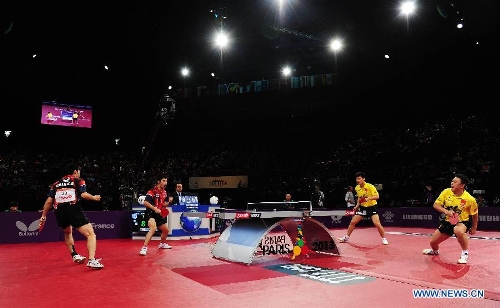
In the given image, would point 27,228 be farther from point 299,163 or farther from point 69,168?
point 299,163

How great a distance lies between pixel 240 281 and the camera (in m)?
5.23

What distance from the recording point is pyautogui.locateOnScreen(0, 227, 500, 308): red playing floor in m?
4.12

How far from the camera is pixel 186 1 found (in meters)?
14.7

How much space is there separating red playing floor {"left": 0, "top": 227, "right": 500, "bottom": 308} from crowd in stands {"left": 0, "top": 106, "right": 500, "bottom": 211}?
696 cm

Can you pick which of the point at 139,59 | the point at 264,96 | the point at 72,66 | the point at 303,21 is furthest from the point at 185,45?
the point at 264,96

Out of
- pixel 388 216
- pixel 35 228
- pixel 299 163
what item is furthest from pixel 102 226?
pixel 299 163

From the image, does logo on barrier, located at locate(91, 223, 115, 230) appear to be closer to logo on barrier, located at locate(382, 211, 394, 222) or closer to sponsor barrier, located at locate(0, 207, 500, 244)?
sponsor barrier, located at locate(0, 207, 500, 244)

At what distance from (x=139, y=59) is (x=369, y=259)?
1916 centimetres

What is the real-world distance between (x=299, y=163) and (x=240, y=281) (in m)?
20.7

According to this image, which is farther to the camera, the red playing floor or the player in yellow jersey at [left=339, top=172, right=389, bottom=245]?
the player in yellow jersey at [left=339, top=172, right=389, bottom=245]

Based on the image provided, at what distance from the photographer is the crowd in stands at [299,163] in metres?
17.8

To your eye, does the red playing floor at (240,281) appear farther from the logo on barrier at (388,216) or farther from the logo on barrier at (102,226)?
the logo on barrier at (388,216)

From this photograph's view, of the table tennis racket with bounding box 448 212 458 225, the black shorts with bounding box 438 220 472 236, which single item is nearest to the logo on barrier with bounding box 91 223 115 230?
the black shorts with bounding box 438 220 472 236

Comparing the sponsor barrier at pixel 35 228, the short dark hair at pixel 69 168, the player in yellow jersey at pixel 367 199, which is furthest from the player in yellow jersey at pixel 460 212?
the sponsor barrier at pixel 35 228
